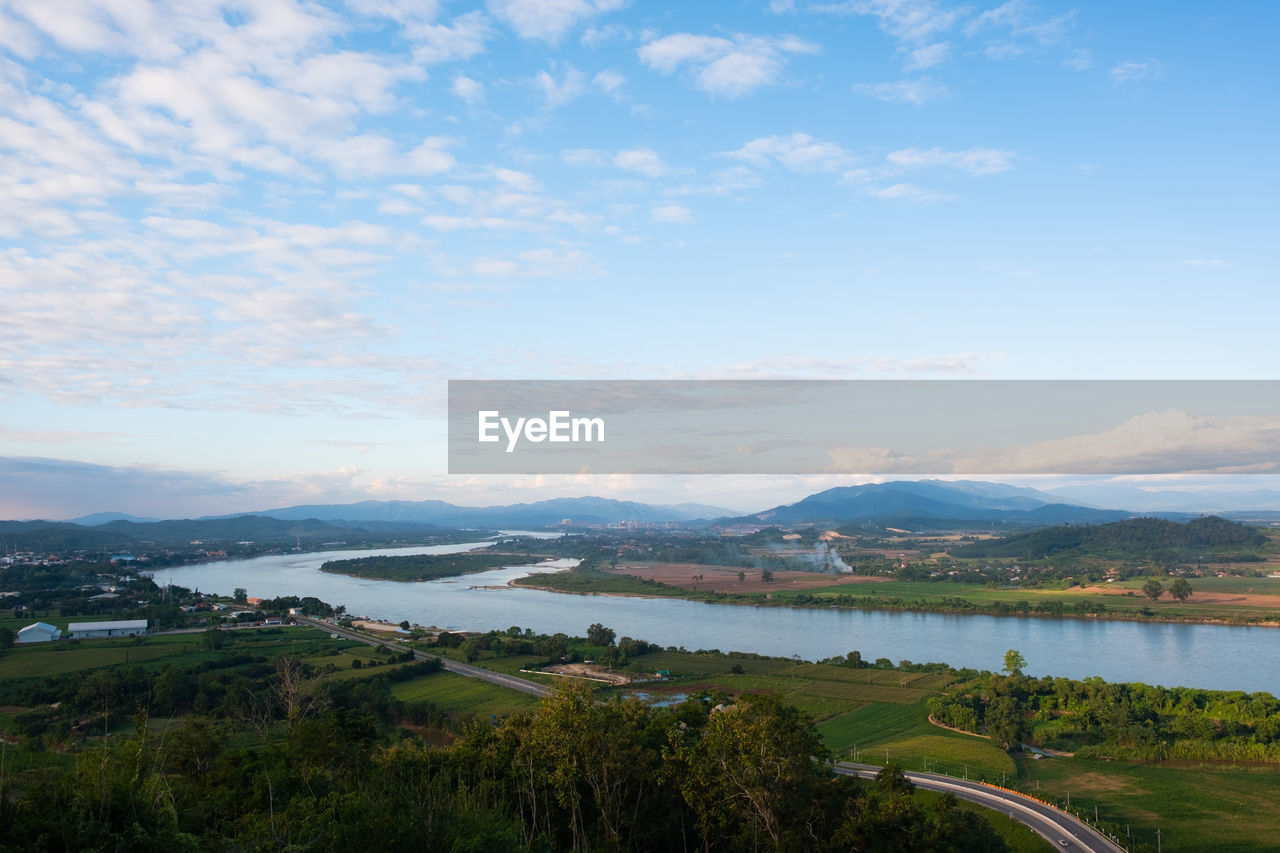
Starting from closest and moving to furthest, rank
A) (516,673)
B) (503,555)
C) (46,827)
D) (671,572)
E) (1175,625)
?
1. (46,827)
2. (516,673)
3. (1175,625)
4. (671,572)
5. (503,555)

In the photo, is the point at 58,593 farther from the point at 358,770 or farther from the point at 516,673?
the point at 358,770

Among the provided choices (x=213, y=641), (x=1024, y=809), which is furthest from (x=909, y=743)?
(x=213, y=641)

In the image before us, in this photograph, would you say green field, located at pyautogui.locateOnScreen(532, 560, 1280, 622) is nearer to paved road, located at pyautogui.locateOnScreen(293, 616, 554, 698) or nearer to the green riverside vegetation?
the green riverside vegetation

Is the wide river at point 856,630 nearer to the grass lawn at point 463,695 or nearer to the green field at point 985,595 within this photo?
the green field at point 985,595

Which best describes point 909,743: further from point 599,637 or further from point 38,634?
point 38,634

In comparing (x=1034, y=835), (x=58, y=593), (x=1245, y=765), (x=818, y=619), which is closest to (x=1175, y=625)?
(x=818, y=619)

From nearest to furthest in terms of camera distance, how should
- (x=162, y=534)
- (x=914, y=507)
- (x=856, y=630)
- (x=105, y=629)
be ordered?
(x=105, y=629)
(x=856, y=630)
(x=162, y=534)
(x=914, y=507)
